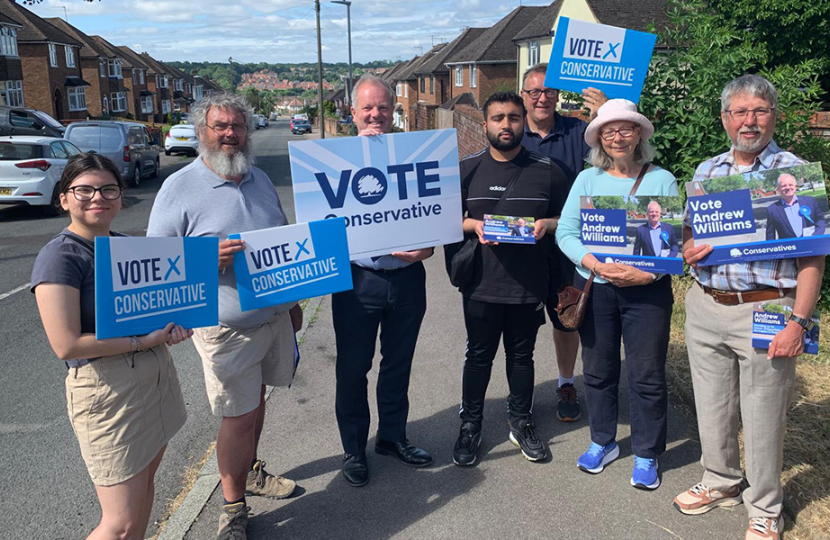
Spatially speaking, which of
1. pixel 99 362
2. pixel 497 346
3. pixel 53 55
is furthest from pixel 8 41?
pixel 99 362

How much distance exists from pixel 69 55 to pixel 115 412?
60.6 meters

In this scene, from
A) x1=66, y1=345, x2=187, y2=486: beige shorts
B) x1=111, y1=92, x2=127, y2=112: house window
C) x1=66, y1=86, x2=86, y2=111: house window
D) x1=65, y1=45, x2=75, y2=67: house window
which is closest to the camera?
x1=66, y1=345, x2=187, y2=486: beige shorts

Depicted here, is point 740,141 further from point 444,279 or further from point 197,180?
point 444,279

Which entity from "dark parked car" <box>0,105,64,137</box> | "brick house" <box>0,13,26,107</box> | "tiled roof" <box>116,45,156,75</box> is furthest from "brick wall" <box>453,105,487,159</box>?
"tiled roof" <box>116,45,156,75</box>

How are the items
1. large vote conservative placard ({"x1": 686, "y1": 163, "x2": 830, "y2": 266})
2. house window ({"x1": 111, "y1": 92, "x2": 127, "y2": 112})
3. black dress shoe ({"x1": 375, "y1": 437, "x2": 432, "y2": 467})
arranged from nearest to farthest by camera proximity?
large vote conservative placard ({"x1": 686, "y1": 163, "x2": 830, "y2": 266}) → black dress shoe ({"x1": 375, "y1": 437, "x2": 432, "y2": 467}) → house window ({"x1": 111, "y1": 92, "x2": 127, "y2": 112})

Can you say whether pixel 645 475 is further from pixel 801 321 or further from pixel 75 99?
pixel 75 99

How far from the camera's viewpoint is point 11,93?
43.4m

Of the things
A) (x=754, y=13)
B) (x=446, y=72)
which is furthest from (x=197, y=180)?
(x=446, y=72)

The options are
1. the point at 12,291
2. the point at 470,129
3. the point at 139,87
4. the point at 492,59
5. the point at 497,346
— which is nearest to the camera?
the point at 497,346

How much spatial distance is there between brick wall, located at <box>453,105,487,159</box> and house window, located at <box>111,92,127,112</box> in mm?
63653

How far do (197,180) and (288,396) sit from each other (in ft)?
8.02

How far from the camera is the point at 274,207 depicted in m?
3.39

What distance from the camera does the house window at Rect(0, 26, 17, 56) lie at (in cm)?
4229

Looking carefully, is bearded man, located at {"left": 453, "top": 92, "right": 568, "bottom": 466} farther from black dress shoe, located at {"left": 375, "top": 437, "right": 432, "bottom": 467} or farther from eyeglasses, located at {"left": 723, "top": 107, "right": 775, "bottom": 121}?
eyeglasses, located at {"left": 723, "top": 107, "right": 775, "bottom": 121}
